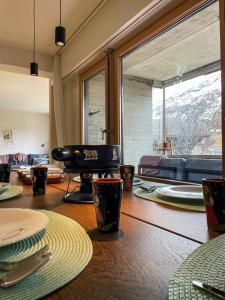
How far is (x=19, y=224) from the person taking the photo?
1.73ft

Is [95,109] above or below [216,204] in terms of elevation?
above

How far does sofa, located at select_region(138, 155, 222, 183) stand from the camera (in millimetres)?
2088

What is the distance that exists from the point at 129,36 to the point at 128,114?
0.84m

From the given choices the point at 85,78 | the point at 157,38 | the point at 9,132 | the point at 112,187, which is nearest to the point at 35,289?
the point at 112,187

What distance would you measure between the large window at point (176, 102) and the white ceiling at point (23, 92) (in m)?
2.29

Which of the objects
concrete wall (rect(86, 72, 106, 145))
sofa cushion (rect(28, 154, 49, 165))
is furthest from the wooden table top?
sofa cushion (rect(28, 154, 49, 165))

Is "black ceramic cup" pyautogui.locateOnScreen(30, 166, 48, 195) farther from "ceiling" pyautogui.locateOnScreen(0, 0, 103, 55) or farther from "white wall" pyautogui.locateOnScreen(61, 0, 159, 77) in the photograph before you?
"ceiling" pyautogui.locateOnScreen(0, 0, 103, 55)

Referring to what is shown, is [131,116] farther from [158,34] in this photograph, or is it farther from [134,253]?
[134,253]

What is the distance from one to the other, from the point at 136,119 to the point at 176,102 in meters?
0.51

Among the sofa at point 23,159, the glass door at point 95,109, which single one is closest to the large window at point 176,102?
the glass door at point 95,109

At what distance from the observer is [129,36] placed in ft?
7.28

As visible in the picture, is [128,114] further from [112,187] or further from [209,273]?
[209,273]

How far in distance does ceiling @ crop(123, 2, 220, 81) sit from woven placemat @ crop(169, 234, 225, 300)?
5.81ft

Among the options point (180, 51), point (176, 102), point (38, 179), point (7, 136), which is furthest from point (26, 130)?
point (38, 179)
